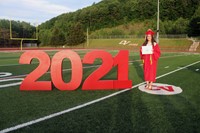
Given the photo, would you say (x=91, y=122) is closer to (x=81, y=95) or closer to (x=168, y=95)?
(x=81, y=95)

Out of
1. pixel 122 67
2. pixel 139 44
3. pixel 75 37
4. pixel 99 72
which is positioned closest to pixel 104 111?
pixel 99 72

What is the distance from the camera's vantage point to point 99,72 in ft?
22.4

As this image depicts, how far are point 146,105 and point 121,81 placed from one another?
196 centimetres

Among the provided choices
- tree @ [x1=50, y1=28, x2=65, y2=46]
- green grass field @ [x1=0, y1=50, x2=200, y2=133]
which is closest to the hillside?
tree @ [x1=50, y1=28, x2=65, y2=46]

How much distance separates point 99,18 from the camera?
110 meters

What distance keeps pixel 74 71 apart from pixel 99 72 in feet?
2.17

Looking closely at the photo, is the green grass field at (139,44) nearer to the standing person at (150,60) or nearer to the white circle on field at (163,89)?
the white circle on field at (163,89)

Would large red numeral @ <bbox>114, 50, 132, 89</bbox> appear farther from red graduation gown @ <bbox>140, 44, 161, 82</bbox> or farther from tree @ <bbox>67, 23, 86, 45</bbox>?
tree @ <bbox>67, 23, 86, 45</bbox>

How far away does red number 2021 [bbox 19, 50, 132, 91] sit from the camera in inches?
261

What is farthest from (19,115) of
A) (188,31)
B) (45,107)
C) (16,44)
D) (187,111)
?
(188,31)

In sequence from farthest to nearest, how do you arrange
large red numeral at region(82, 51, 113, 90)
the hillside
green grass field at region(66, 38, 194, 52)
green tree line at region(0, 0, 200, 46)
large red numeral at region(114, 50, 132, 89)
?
1. the hillside
2. green tree line at region(0, 0, 200, 46)
3. green grass field at region(66, 38, 194, 52)
4. large red numeral at region(114, 50, 132, 89)
5. large red numeral at region(82, 51, 113, 90)

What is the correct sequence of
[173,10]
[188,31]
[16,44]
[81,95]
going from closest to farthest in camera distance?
1. [81,95]
2. [16,44]
3. [188,31]
4. [173,10]

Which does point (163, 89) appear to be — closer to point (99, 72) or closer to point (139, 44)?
point (99, 72)

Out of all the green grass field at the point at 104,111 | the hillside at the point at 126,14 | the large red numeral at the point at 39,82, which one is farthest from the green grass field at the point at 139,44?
the green grass field at the point at 104,111
